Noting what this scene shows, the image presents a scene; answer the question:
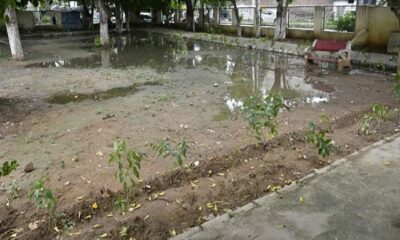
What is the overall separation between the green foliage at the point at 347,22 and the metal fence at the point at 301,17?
1.79 meters

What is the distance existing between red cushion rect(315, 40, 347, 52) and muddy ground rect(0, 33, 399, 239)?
2.50ft

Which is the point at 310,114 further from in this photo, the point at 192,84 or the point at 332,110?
the point at 192,84

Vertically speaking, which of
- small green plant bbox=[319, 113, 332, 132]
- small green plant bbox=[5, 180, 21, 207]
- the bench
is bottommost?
small green plant bbox=[5, 180, 21, 207]

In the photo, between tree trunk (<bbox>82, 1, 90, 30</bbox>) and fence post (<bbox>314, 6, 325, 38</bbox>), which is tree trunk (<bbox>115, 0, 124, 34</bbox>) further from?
fence post (<bbox>314, 6, 325, 38</bbox>)

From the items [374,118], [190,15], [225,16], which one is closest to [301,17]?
[225,16]

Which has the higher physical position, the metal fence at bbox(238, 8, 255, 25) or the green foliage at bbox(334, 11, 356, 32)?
the metal fence at bbox(238, 8, 255, 25)

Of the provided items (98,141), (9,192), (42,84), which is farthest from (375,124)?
(42,84)

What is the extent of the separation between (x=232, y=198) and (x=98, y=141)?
2616 millimetres

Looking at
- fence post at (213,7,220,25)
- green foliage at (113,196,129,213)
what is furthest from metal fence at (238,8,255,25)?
green foliage at (113,196,129,213)

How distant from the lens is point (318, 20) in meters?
17.7

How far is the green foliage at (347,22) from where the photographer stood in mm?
15859

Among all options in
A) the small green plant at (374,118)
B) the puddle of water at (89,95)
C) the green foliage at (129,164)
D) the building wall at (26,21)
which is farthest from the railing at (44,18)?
the small green plant at (374,118)

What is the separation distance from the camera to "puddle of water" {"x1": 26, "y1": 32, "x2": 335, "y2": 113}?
8.72m

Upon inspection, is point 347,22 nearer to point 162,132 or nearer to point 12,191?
point 162,132
